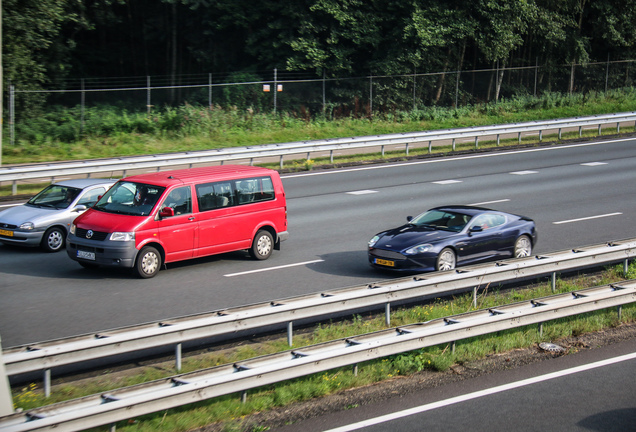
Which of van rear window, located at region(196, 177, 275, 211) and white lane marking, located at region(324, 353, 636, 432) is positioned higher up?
van rear window, located at region(196, 177, 275, 211)

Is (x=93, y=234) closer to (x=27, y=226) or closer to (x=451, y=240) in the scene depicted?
(x=27, y=226)

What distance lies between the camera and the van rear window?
14.7 m

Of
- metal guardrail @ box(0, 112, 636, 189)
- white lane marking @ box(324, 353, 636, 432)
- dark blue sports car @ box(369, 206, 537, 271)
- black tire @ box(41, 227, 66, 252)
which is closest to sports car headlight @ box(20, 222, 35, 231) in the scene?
black tire @ box(41, 227, 66, 252)

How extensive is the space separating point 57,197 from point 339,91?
23.5 metres

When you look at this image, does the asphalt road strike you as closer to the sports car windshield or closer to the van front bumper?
the van front bumper

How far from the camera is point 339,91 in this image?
3819 centimetres

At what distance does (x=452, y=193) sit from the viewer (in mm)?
22312

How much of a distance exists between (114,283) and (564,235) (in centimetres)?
1002

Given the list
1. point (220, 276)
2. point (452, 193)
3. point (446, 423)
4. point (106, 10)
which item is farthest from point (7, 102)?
point (446, 423)

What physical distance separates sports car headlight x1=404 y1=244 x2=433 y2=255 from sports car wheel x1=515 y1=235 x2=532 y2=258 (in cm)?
229

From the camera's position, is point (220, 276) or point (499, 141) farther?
point (499, 141)

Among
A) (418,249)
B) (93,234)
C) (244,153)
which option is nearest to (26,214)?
(93,234)

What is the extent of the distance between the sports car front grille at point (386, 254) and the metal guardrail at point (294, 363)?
377 centimetres

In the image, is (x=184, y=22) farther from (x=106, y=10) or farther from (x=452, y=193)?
(x=452, y=193)
